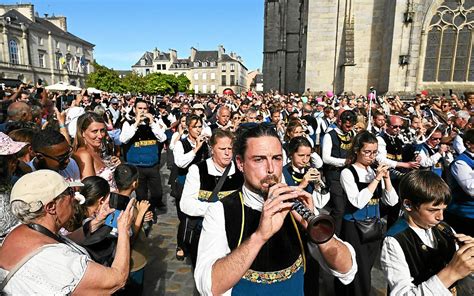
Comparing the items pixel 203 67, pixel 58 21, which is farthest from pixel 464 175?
pixel 203 67

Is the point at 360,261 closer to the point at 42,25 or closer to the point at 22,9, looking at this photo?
the point at 42,25

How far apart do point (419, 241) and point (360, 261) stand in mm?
1518

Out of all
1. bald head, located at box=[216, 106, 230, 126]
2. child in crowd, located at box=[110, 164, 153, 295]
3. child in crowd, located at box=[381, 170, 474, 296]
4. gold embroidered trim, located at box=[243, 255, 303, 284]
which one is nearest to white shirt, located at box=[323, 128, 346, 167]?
bald head, located at box=[216, 106, 230, 126]

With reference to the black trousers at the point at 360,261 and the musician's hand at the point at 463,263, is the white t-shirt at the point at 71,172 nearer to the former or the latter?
the black trousers at the point at 360,261

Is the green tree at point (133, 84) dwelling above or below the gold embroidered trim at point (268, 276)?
above

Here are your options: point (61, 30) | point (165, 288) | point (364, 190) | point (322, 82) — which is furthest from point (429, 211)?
point (61, 30)

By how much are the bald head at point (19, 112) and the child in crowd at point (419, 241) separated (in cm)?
558

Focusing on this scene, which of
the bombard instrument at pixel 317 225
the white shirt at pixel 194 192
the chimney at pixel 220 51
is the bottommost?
the white shirt at pixel 194 192

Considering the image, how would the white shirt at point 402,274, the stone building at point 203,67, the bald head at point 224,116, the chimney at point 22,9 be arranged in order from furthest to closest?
1. the stone building at point 203,67
2. the chimney at point 22,9
3. the bald head at point 224,116
4. the white shirt at point 402,274

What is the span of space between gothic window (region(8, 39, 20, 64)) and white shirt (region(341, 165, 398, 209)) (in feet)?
224

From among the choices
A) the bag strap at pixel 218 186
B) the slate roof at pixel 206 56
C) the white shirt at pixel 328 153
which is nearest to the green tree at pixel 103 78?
the slate roof at pixel 206 56

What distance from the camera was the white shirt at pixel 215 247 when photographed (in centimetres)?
156

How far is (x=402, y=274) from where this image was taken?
2.02m

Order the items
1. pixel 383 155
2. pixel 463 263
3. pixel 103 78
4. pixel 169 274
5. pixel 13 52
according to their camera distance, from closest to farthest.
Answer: pixel 463 263, pixel 169 274, pixel 383 155, pixel 103 78, pixel 13 52
